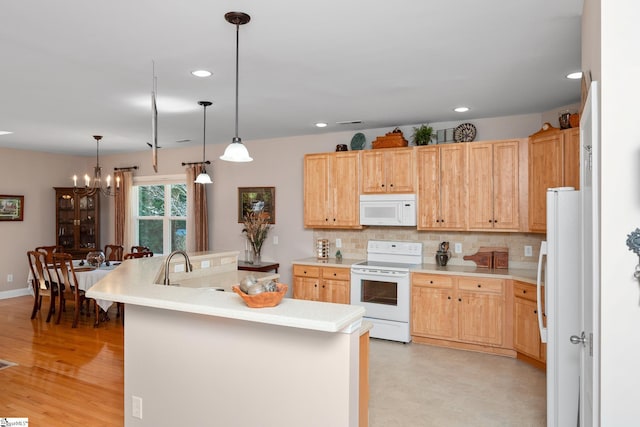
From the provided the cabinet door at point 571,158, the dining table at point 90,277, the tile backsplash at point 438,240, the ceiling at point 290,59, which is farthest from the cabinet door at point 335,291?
the dining table at point 90,277

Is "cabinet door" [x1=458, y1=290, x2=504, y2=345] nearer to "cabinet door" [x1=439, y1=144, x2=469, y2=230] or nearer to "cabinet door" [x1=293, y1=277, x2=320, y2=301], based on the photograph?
"cabinet door" [x1=439, y1=144, x2=469, y2=230]

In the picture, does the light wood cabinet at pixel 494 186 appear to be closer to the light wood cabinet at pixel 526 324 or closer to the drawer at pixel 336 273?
the light wood cabinet at pixel 526 324

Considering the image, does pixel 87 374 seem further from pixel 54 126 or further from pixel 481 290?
pixel 481 290

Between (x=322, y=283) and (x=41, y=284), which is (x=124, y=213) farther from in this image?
(x=322, y=283)

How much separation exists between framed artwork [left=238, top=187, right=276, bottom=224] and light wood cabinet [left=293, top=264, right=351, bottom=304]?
3.97 ft

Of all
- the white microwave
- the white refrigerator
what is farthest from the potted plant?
the white refrigerator

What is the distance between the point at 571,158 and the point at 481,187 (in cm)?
102

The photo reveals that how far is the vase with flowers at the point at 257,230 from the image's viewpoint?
21.5 feet

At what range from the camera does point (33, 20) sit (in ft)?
8.36

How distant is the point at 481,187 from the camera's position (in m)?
4.86

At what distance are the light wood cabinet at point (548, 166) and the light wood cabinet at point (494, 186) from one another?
19 cm

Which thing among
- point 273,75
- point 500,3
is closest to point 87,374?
point 273,75

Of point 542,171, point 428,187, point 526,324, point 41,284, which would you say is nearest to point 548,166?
point 542,171

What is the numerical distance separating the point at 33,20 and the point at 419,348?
4422mm
